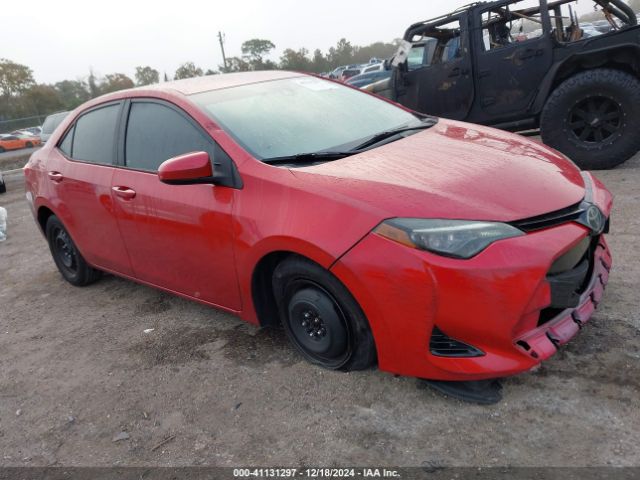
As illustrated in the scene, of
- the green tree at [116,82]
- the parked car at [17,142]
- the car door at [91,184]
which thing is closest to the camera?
the car door at [91,184]

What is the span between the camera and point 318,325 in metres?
2.59

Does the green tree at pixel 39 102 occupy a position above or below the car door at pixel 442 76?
above

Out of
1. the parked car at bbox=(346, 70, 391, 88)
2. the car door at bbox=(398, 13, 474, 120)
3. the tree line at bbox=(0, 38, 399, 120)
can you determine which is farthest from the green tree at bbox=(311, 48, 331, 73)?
the car door at bbox=(398, 13, 474, 120)

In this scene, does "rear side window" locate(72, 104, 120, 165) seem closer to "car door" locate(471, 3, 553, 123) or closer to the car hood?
the car hood

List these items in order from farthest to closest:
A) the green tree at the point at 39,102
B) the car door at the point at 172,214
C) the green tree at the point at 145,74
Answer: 1. the green tree at the point at 145,74
2. the green tree at the point at 39,102
3. the car door at the point at 172,214

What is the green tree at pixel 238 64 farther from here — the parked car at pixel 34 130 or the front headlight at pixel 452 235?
the front headlight at pixel 452 235

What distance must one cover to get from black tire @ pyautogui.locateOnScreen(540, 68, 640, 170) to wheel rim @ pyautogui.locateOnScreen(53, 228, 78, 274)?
4.87 metres

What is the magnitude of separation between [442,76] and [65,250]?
182 inches

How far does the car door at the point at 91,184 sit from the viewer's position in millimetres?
3574

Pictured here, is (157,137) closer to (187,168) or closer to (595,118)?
(187,168)

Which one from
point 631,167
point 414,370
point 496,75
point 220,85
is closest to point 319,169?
point 414,370

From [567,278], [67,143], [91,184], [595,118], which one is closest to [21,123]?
[67,143]

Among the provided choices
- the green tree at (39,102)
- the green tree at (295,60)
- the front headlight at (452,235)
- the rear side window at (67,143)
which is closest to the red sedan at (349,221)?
the front headlight at (452,235)

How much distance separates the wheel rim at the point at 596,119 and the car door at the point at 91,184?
458cm
